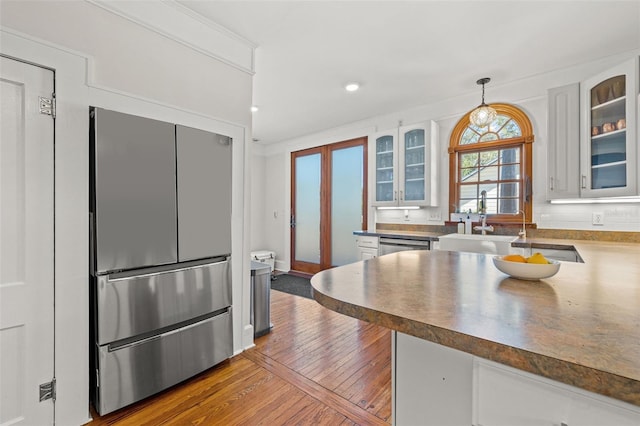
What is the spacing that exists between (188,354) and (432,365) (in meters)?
1.72

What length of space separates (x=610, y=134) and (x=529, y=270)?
2.22 meters

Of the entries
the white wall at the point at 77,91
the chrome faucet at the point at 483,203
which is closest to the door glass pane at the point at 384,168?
the chrome faucet at the point at 483,203

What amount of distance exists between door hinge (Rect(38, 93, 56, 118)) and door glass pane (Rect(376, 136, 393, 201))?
3.42 meters

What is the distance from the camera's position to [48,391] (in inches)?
59.1

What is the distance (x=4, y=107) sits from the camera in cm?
140

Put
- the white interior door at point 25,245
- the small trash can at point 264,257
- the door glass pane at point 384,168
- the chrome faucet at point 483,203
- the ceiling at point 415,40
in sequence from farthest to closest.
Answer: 1. the small trash can at point 264,257
2. the door glass pane at point 384,168
3. the chrome faucet at point 483,203
4. the ceiling at point 415,40
5. the white interior door at point 25,245

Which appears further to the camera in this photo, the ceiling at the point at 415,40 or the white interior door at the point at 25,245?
the ceiling at the point at 415,40

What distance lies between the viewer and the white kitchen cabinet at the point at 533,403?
0.51 metres

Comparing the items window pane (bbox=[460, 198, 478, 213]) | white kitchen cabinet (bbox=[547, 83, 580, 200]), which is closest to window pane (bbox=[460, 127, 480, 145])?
window pane (bbox=[460, 198, 478, 213])

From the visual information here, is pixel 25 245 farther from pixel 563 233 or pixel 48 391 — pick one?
pixel 563 233

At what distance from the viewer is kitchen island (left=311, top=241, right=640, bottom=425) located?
1.67 feet

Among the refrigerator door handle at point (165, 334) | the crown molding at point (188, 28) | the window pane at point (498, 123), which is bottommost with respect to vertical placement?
the refrigerator door handle at point (165, 334)

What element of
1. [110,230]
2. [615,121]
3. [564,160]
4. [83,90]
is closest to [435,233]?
[564,160]

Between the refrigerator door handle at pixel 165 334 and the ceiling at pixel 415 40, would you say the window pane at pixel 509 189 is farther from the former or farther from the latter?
the refrigerator door handle at pixel 165 334
